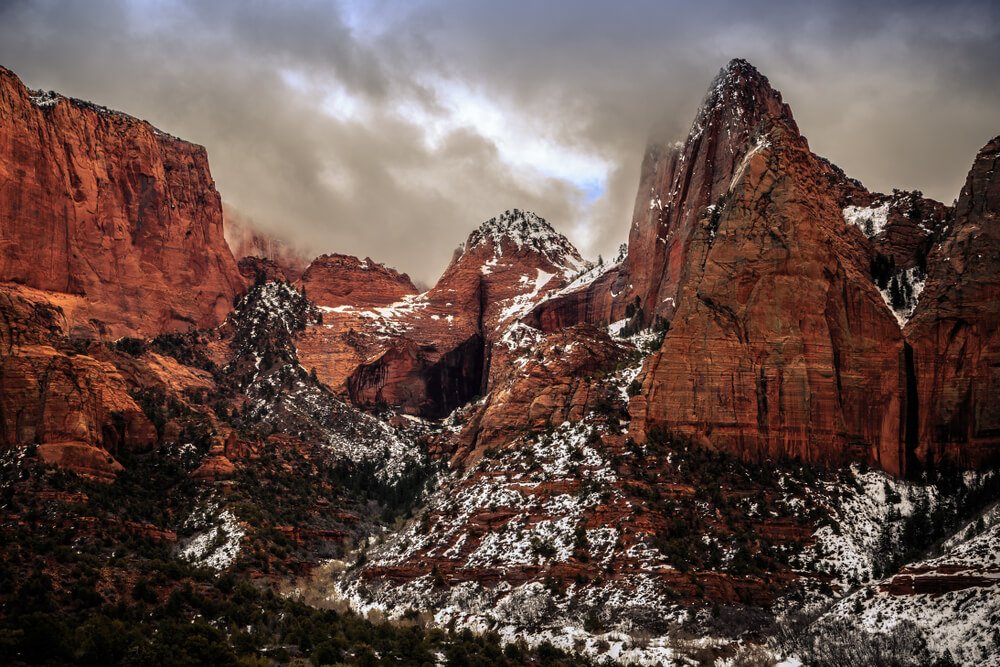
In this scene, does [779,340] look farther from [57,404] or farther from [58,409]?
[57,404]

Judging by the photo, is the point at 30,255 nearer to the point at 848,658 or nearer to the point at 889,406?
the point at 889,406

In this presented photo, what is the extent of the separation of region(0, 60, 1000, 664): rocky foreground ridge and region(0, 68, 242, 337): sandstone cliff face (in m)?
2.56

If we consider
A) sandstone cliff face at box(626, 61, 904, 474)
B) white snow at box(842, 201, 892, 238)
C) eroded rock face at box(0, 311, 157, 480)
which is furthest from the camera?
white snow at box(842, 201, 892, 238)

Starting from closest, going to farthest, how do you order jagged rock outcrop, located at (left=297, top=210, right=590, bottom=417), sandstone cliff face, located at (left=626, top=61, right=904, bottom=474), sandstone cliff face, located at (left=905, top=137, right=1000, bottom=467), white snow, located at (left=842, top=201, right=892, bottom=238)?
sandstone cliff face, located at (left=905, top=137, right=1000, bottom=467) < sandstone cliff face, located at (left=626, top=61, right=904, bottom=474) < white snow, located at (left=842, top=201, right=892, bottom=238) < jagged rock outcrop, located at (left=297, top=210, right=590, bottom=417)

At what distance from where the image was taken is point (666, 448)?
9238cm

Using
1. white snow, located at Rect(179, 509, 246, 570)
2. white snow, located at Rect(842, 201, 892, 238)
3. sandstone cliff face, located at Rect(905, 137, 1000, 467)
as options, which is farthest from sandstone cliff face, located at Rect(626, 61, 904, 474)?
white snow, located at Rect(179, 509, 246, 570)

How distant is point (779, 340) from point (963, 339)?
15.2 metres

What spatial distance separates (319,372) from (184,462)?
48.3m

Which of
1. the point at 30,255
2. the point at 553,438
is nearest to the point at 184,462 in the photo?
the point at 553,438

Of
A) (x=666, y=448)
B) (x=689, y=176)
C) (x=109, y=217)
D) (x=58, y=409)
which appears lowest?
(x=666, y=448)

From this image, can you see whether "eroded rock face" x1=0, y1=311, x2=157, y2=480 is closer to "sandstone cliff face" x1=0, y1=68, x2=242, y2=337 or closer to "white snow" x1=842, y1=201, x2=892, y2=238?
"sandstone cliff face" x1=0, y1=68, x2=242, y2=337

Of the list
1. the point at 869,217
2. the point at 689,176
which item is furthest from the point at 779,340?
the point at 689,176

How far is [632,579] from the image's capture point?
79.3 meters

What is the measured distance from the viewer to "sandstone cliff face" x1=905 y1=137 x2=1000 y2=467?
8831 cm
